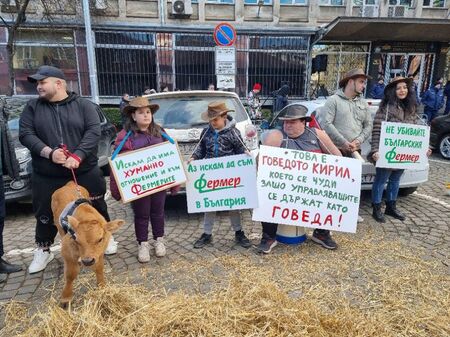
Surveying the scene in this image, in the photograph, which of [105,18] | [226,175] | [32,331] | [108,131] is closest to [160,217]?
[226,175]

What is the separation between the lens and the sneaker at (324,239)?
3955 mm

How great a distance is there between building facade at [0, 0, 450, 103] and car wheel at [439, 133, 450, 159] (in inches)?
381

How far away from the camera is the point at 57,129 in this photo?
3244mm

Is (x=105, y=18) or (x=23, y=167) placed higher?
(x=105, y=18)

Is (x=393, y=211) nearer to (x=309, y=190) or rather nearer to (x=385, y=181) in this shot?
(x=385, y=181)

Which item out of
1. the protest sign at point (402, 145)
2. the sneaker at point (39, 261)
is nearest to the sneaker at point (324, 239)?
the protest sign at point (402, 145)

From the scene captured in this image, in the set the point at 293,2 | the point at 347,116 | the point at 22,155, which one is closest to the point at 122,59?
the point at 293,2

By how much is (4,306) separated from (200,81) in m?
16.9

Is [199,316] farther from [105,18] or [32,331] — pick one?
[105,18]

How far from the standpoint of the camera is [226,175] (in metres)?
3.85

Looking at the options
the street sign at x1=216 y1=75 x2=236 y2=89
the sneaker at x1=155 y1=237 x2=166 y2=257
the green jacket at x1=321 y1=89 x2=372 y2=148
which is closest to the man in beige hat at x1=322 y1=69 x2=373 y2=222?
the green jacket at x1=321 y1=89 x2=372 y2=148

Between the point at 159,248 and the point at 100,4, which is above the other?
the point at 100,4

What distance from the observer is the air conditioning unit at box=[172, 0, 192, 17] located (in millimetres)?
18484

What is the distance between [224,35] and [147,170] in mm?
4643
